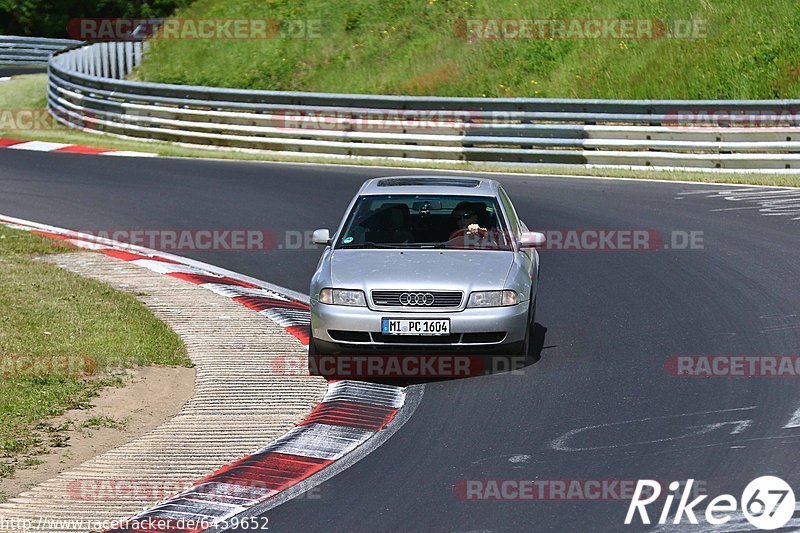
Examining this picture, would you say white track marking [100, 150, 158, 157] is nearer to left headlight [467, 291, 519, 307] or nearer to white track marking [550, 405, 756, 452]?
left headlight [467, 291, 519, 307]

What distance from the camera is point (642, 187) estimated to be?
65.2 ft

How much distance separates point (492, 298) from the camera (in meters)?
9.53

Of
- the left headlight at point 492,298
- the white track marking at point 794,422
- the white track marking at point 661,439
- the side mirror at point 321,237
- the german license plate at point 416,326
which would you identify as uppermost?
the side mirror at point 321,237

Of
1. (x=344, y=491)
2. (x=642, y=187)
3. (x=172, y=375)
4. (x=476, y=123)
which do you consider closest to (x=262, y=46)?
(x=476, y=123)

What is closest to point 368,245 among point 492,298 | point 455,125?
point 492,298

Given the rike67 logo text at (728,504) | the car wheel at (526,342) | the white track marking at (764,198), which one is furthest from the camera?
the white track marking at (764,198)

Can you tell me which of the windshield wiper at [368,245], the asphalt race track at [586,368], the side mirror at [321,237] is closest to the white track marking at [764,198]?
the asphalt race track at [586,368]

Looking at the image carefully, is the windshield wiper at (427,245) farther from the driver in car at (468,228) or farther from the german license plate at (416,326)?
the german license plate at (416,326)

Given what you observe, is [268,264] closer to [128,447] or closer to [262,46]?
[128,447]

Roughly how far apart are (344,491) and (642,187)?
539 inches

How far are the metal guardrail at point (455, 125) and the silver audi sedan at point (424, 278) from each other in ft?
37.7

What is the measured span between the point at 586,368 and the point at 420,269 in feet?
4.89

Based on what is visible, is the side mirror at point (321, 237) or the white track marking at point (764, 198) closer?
the side mirror at point (321, 237)

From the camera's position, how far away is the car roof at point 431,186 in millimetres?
10734
